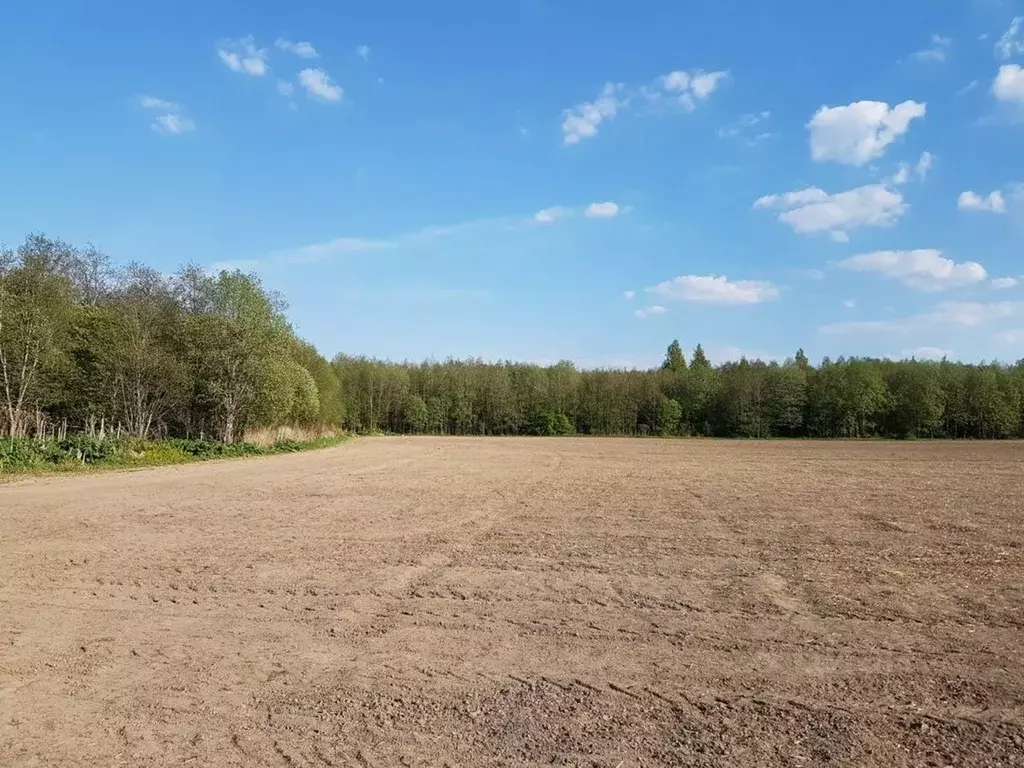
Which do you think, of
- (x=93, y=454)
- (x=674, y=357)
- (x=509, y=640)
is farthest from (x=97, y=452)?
(x=674, y=357)

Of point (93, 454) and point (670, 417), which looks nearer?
point (93, 454)

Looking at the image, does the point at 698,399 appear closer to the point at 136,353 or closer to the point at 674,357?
the point at 674,357

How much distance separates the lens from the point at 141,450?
28.7 meters

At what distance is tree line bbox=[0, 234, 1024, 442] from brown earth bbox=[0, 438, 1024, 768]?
22636mm

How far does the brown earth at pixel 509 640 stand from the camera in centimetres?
428

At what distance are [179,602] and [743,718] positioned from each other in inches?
230

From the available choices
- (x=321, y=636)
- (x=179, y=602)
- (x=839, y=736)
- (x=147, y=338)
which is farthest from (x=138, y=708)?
(x=147, y=338)

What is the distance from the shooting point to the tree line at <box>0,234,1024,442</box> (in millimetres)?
32959

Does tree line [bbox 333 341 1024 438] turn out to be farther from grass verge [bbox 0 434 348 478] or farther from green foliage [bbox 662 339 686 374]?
grass verge [bbox 0 434 348 478]

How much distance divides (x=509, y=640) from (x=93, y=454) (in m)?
24.6

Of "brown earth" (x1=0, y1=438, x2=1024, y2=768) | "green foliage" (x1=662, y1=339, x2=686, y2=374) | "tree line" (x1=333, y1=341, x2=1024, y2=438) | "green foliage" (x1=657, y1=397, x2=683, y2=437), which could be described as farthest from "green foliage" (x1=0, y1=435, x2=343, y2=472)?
"green foliage" (x1=662, y1=339, x2=686, y2=374)

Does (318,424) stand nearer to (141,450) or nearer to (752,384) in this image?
(141,450)

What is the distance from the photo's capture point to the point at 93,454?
2558cm

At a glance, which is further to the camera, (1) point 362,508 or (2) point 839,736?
(1) point 362,508
